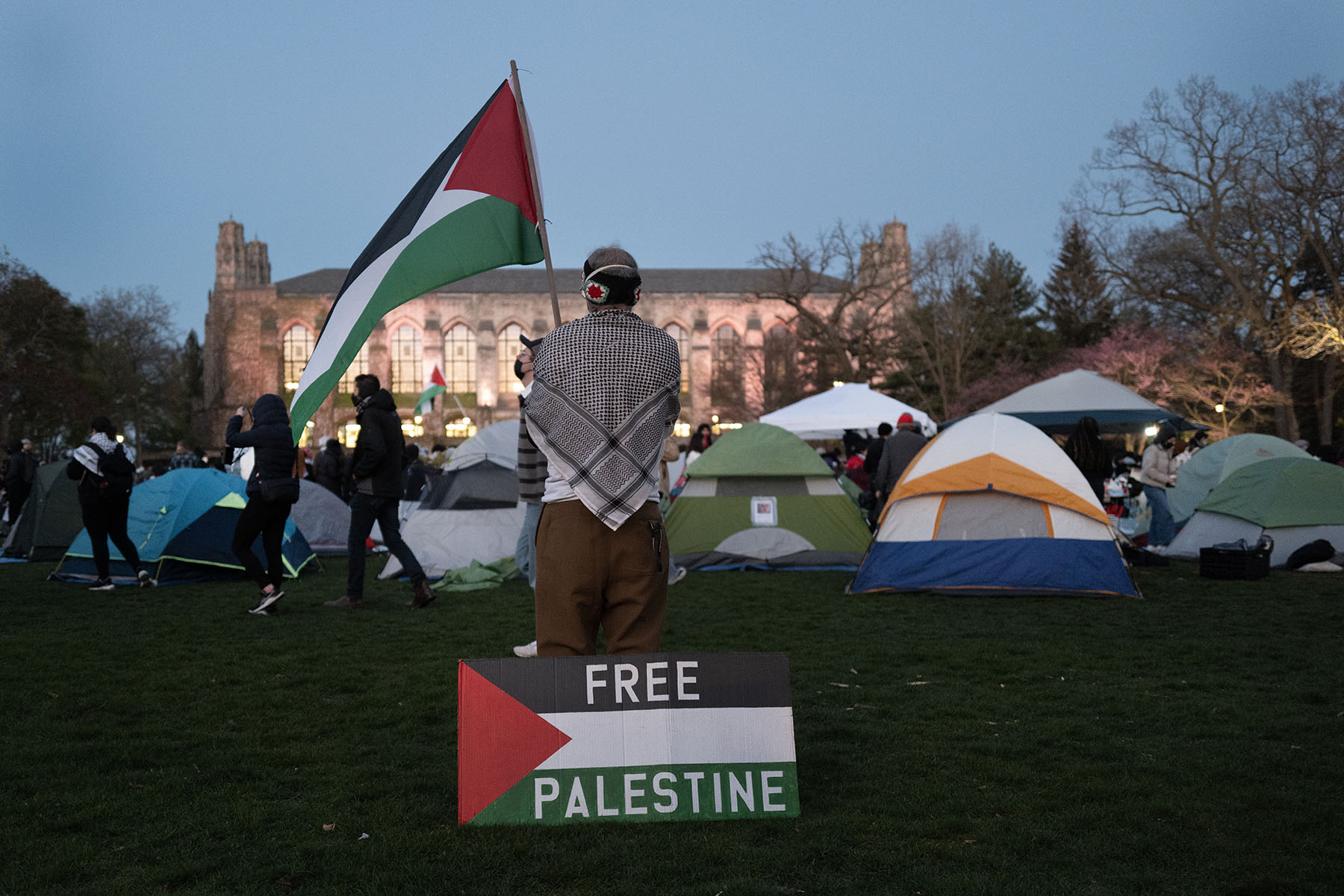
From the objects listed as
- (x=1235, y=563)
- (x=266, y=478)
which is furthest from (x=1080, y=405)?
(x=266, y=478)

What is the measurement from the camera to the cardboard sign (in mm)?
3330

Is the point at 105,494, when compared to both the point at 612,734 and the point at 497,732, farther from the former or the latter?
the point at 612,734

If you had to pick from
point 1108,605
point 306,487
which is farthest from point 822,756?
point 306,487

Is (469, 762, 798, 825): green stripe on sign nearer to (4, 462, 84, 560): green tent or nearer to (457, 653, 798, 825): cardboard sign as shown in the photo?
(457, 653, 798, 825): cardboard sign

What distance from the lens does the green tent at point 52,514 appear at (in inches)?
549

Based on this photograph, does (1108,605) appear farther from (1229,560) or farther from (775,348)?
(775,348)

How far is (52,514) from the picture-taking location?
14055 mm

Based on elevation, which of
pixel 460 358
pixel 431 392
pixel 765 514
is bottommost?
pixel 765 514

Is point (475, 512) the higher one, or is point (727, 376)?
point (727, 376)

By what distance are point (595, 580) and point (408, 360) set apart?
220 ft

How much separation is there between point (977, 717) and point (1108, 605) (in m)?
4.22

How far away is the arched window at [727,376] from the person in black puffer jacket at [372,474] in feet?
169

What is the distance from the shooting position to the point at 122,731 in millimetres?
4758

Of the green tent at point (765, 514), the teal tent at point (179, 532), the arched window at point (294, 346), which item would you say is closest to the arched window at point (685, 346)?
the arched window at point (294, 346)
